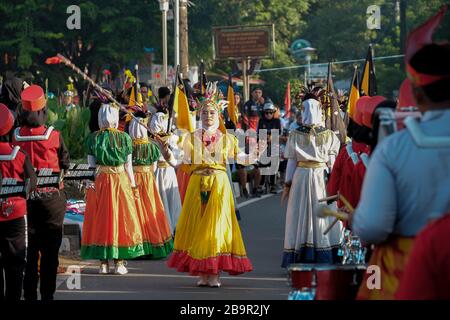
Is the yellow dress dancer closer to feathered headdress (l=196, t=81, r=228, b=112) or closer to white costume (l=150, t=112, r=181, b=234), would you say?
feathered headdress (l=196, t=81, r=228, b=112)

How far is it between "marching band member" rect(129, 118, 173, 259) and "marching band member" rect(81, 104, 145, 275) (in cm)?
90

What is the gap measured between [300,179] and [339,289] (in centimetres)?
725

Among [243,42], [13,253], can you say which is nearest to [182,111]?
[13,253]

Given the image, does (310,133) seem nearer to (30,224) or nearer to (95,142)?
(95,142)

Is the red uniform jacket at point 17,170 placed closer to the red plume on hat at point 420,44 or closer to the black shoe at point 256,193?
the red plume on hat at point 420,44

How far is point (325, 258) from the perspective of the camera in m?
13.3

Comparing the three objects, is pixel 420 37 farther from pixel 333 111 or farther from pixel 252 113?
pixel 252 113

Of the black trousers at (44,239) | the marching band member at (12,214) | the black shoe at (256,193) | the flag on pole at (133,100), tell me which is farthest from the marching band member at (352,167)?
the black shoe at (256,193)

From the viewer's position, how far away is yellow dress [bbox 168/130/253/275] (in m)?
12.4

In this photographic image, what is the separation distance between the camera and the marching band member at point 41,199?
10375 mm

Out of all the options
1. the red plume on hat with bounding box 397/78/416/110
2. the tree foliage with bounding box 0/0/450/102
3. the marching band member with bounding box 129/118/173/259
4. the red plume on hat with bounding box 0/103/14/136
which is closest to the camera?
the red plume on hat with bounding box 397/78/416/110

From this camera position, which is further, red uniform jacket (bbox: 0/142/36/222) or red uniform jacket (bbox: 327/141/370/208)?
red uniform jacket (bbox: 0/142/36/222)

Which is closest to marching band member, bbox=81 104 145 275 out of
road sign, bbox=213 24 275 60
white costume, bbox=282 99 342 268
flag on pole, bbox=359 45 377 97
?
white costume, bbox=282 99 342 268
